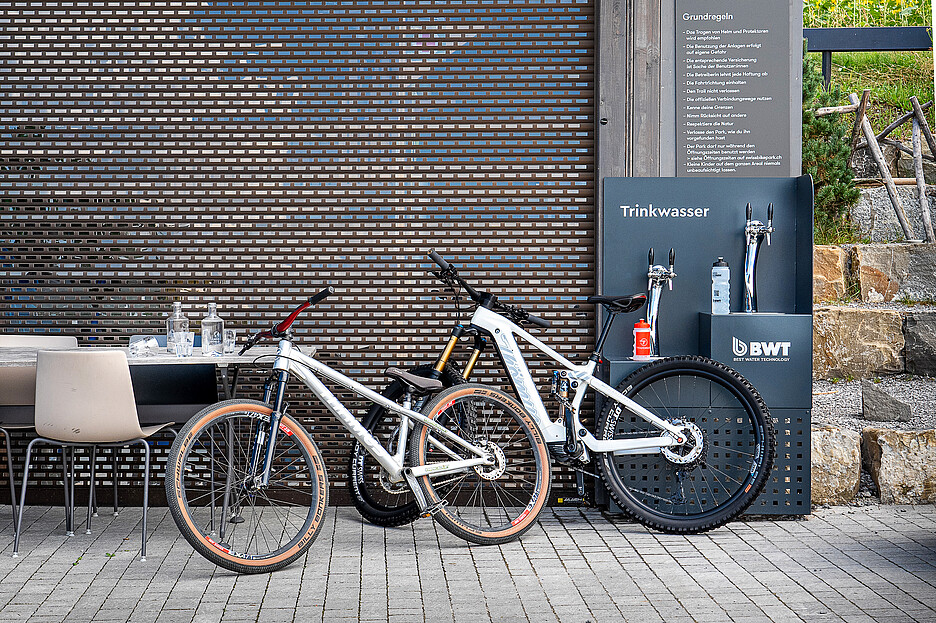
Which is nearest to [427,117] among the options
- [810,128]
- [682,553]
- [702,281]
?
[702,281]

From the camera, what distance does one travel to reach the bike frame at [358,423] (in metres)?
3.97

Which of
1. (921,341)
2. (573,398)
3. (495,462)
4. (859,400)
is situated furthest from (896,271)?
(495,462)

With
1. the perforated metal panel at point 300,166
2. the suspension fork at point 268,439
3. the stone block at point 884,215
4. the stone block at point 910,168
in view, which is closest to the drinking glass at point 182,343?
the suspension fork at point 268,439

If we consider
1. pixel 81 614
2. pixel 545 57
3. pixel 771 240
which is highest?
pixel 545 57

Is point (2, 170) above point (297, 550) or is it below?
above

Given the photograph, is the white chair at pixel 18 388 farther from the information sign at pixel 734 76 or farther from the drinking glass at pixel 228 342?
the information sign at pixel 734 76

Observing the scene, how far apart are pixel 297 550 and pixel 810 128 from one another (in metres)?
5.89

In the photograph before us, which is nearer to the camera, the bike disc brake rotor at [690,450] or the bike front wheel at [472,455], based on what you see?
the bike front wheel at [472,455]

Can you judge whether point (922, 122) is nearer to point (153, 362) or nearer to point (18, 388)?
point (153, 362)

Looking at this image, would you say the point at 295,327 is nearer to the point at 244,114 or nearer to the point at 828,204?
the point at 244,114

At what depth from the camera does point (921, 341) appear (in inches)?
247

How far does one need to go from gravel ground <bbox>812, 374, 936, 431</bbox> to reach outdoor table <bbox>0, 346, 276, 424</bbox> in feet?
11.1

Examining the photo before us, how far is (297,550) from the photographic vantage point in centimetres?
390

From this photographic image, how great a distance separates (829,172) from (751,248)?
3.28 m
